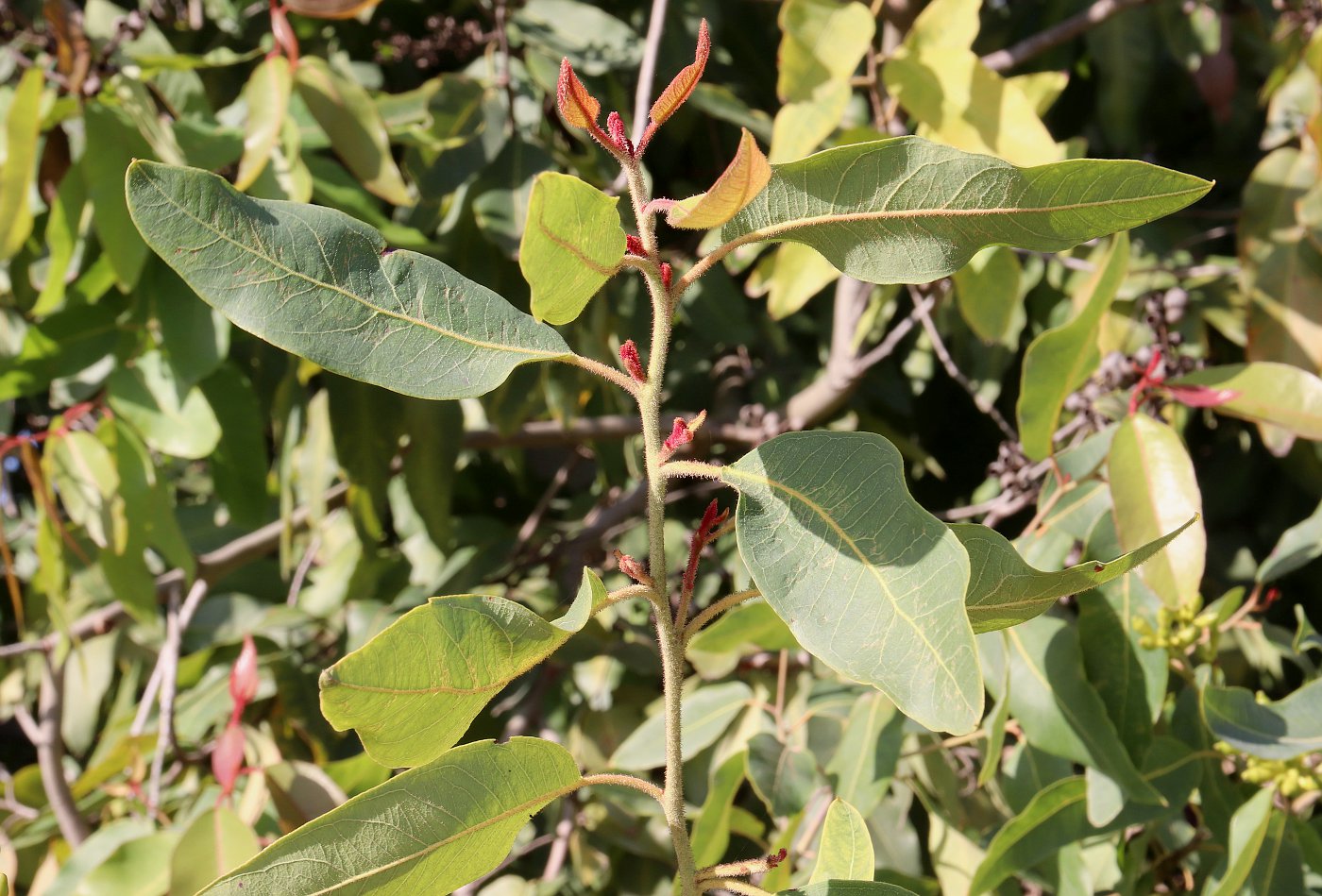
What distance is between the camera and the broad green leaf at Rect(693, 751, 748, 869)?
96 cm

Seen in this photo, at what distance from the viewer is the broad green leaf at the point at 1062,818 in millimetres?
830

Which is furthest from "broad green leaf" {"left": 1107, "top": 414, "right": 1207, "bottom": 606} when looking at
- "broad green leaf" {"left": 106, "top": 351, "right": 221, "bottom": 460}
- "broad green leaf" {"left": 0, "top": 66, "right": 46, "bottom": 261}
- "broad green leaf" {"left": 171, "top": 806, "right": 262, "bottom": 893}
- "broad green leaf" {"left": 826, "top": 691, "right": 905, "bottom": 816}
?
"broad green leaf" {"left": 0, "top": 66, "right": 46, "bottom": 261}

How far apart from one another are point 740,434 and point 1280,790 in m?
0.86

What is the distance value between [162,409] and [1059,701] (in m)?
1.05

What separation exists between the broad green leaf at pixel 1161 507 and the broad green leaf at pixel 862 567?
0.47 metres

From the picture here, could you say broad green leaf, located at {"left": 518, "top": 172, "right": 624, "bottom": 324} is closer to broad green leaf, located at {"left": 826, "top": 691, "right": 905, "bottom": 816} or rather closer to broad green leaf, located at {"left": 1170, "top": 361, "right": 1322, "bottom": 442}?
broad green leaf, located at {"left": 826, "top": 691, "right": 905, "bottom": 816}

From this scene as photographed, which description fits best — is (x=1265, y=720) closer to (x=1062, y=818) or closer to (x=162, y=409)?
(x=1062, y=818)

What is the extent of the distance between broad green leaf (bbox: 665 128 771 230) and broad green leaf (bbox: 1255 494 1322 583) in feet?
2.36

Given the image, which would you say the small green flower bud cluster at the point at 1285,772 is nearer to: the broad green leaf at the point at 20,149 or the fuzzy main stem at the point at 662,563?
the fuzzy main stem at the point at 662,563

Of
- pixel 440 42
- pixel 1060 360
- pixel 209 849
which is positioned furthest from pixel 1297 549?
pixel 440 42

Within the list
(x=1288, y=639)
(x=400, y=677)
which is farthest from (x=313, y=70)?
(x=1288, y=639)

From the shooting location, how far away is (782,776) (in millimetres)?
987

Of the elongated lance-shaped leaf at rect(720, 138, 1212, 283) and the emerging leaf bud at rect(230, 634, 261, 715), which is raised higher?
the elongated lance-shaped leaf at rect(720, 138, 1212, 283)

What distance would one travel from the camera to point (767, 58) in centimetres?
173
